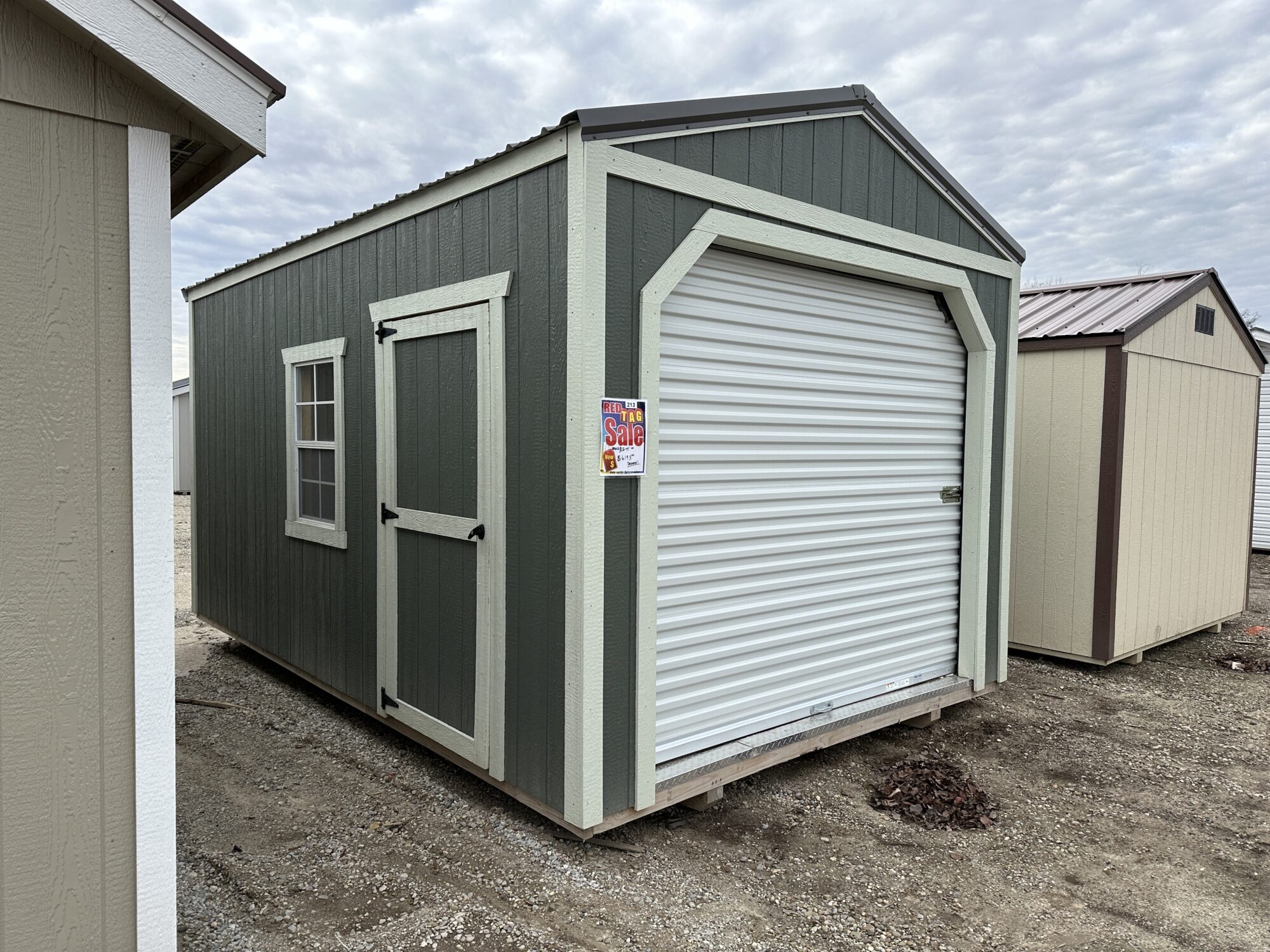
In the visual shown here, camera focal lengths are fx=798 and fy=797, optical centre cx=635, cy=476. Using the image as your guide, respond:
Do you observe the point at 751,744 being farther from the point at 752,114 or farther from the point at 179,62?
the point at 179,62

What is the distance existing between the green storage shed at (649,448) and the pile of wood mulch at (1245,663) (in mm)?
2574

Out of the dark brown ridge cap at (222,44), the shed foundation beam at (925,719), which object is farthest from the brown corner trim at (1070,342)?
the dark brown ridge cap at (222,44)

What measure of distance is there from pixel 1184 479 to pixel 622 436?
17.9 ft

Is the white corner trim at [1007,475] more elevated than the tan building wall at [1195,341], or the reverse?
the tan building wall at [1195,341]

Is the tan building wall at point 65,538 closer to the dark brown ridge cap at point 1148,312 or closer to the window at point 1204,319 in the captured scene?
the dark brown ridge cap at point 1148,312

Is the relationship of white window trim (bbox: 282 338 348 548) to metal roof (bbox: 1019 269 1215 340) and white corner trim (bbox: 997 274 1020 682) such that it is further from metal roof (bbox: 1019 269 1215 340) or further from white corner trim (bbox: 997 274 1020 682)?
metal roof (bbox: 1019 269 1215 340)

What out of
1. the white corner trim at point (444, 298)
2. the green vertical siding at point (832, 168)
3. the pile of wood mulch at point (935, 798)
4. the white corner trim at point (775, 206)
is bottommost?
the pile of wood mulch at point (935, 798)

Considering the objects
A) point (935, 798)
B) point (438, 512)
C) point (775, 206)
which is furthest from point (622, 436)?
point (935, 798)

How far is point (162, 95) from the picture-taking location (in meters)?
→ 1.85

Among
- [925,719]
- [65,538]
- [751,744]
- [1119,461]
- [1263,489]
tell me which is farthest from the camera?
[1263,489]

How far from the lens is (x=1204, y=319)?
6.27 metres

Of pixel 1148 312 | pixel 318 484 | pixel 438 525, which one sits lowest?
pixel 438 525

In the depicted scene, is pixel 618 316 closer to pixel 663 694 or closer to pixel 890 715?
pixel 663 694

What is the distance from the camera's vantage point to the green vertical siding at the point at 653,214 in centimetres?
295
